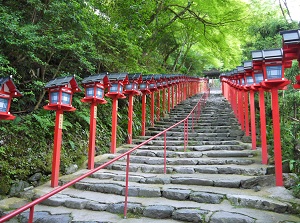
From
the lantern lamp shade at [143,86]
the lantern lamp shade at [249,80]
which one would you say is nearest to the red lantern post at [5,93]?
the lantern lamp shade at [143,86]

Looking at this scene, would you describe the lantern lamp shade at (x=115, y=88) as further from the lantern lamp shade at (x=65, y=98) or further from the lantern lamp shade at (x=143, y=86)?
the lantern lamp shade at (x=143, y=86)

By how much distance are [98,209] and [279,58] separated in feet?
14.4

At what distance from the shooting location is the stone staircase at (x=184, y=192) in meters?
3.64

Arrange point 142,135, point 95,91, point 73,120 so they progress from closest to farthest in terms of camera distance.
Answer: point 95,91 → point 73,120 → point 142,135

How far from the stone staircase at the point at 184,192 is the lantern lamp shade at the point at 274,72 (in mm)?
1989

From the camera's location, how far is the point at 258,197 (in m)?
3.98

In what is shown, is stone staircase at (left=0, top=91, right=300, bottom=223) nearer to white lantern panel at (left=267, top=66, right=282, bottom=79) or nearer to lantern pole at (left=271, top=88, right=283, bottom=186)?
lantern pole at (left=271, top=88, right=283, bottom=186)

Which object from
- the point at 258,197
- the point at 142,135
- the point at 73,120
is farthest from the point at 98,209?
the point at 142,135

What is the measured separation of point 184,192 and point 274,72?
2914 millimetres

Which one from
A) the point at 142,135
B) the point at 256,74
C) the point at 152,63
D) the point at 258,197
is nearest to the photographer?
the point at 258,197

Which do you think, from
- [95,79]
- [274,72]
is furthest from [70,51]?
[274,72]

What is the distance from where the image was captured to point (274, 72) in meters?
4.54

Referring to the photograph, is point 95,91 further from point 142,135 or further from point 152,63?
point 152,63

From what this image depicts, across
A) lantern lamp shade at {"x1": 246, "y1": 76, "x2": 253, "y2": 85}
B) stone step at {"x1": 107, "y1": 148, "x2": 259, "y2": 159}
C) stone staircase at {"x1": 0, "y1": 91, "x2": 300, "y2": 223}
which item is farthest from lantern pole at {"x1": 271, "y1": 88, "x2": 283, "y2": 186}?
lantern lamp shade at {"x1": 246, "y1": 76, "x2": 253, "y2": 85}
